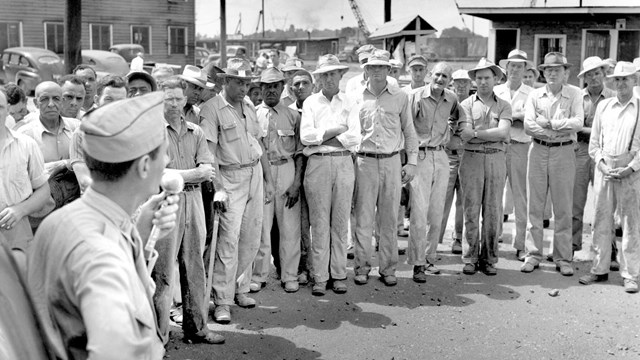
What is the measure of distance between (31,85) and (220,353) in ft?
74.0

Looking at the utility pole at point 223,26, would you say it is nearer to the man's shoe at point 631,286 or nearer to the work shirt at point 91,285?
the man's shoe at point 631,286

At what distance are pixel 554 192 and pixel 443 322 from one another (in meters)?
2.62

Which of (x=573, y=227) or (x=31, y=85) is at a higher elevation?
(x=31, y=85)

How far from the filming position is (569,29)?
2247cm

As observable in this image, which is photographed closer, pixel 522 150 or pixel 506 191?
pixel 522 150

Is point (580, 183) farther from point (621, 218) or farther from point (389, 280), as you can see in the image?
point (389, 280)

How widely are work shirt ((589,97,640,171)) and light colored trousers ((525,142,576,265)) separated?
1.34 ft

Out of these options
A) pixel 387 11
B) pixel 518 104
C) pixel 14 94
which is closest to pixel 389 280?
pixel 518 104

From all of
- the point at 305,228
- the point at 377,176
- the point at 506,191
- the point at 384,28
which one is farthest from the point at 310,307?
the point at 384,28

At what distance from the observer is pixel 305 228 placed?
7680mm

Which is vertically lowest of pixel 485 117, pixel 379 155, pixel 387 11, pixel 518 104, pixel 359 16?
pixel 379 155

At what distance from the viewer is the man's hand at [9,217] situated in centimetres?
465

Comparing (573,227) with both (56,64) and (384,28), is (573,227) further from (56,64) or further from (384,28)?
(56,64)

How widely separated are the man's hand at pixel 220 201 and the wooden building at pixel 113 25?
94.1 ft
